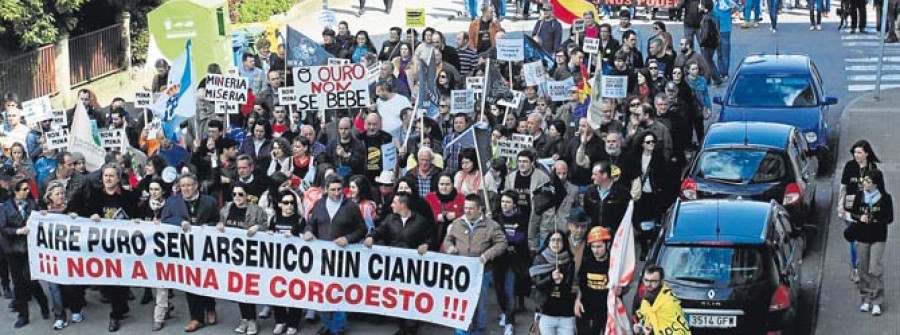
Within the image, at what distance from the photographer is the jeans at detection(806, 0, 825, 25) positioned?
33.6 m

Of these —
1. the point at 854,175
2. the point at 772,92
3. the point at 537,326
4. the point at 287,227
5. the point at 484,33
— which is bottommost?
the point at 537,326

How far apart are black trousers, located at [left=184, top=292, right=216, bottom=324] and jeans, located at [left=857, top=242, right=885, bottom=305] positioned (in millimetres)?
6709

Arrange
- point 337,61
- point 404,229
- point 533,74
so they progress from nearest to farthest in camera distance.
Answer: point 404,229 → point 337,61 → point 533,74

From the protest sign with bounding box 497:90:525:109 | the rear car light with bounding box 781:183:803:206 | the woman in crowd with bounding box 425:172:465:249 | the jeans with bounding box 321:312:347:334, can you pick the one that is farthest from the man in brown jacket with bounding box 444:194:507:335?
the protest sign with bounding box 497:90:525:109

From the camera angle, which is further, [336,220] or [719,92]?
[719,92]

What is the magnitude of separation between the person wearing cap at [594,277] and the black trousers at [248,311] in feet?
12.4

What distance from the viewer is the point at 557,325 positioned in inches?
544

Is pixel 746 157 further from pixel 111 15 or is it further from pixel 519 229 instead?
pixel 111 15

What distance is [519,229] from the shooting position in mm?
15523

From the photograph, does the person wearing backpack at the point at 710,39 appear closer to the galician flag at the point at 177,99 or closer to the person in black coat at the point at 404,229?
the galician flag at the point at 177,99

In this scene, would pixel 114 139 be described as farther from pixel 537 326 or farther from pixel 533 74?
pixel 537 326

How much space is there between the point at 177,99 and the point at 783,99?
8363 millimetres

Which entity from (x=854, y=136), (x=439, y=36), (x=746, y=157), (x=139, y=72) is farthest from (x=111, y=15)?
(x=746, y=157)

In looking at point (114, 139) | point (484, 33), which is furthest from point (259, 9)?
point (114, 139)
